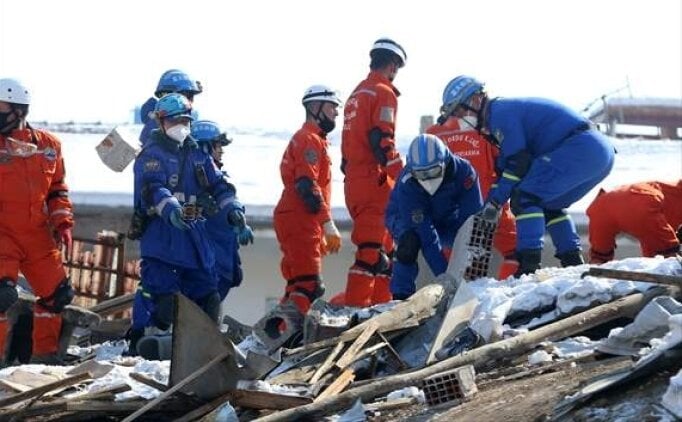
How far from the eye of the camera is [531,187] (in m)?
10.5

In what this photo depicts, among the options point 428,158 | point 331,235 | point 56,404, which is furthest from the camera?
point 331,235

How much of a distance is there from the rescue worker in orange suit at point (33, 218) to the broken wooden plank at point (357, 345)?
120 inches

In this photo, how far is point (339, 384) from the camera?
8.02 metres

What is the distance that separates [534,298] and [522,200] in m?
1.69

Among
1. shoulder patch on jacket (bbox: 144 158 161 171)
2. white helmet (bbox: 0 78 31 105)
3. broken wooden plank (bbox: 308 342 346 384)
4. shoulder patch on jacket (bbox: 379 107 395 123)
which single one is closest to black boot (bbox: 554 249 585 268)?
shoulder patch on jacket (bbox: 379 107 395 123)

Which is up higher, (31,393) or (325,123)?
(325,123)

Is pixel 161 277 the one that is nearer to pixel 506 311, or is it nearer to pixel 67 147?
pixel 506 311

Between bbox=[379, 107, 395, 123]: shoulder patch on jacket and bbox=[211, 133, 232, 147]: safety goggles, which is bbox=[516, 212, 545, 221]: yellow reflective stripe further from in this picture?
bbox=[211, 133, 232, 147]: safety goggles

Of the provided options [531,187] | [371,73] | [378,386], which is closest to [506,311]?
[378,386]

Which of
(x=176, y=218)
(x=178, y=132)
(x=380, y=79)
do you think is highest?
(x=380, y=79)

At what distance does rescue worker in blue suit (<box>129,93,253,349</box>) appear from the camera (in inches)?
401

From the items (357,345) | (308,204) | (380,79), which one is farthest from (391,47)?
(357,345)

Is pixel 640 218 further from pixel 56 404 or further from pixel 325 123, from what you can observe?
pixel 56 404

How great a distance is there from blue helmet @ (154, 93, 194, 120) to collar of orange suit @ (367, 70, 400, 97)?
2408 mm
